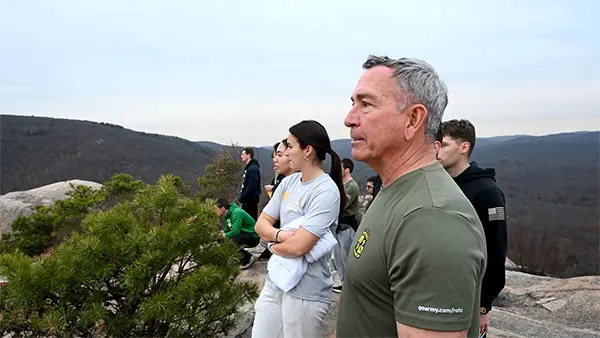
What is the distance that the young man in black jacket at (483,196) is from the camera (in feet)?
7.82

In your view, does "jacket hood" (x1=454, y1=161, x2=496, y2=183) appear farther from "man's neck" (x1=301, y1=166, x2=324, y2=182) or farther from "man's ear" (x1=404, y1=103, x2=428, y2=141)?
"man's ear" (x1=404, y1=103, x2=428, y2=141)

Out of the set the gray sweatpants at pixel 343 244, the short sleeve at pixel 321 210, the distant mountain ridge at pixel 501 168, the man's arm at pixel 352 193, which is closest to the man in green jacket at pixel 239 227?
the man's arm at pixel 352 193

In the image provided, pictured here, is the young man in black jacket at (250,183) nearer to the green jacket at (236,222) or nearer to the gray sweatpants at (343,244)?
the green jacket at (236,222)

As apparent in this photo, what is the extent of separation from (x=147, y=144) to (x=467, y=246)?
267 feet

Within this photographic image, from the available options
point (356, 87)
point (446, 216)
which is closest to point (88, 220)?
point (356, 87)

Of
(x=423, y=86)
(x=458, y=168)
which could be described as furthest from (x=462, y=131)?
(x=423, y=86)

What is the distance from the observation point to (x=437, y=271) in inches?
37.6

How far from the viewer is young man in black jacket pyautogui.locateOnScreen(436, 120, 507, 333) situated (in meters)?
2.38

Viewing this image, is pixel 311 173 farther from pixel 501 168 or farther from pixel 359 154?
pixel 501 168

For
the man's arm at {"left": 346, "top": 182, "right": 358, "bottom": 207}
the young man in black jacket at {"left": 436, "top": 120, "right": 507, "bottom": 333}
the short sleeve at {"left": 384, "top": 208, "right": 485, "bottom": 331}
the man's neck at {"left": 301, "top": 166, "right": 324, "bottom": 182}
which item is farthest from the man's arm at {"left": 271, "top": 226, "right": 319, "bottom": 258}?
the man's arm at {"left": 346, "top": 182, "right": 358, "bottom": 207}

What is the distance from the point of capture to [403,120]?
1.23 meters

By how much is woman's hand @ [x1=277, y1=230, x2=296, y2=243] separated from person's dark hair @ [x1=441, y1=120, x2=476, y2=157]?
108cm

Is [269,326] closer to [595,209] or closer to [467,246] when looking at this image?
[467,246]

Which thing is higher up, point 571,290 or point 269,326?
point 269,326
